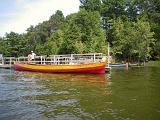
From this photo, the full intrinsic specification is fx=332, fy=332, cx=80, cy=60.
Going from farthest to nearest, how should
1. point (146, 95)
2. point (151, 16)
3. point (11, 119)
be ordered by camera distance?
1. point (151, 16)
2. point (146, 95)
3. point (11, 119)

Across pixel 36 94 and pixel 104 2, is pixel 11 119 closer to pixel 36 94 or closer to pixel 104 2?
pixel 36 94

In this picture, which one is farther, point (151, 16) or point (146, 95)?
point (151, 16)

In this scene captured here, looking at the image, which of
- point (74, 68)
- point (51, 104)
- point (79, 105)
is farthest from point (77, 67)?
point (79, 105)

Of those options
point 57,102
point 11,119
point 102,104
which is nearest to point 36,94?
point 57,102

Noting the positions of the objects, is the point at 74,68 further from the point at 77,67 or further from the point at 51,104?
the point at 51,104

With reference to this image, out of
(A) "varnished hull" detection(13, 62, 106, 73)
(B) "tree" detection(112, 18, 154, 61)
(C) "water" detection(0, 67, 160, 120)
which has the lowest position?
(C) "water" detection(0, 67, 160, 120)

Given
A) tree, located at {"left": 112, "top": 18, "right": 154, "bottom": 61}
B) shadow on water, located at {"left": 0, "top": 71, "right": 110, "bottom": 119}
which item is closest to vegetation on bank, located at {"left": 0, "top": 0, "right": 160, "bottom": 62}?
tree, located at {"left": 112, "top": 18, "right": 154, "bottom": 61}

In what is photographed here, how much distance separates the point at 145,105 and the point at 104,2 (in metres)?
86.5

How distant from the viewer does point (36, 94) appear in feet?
81.5

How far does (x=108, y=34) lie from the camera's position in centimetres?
9931

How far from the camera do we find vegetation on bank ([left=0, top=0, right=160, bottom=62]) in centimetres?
7962

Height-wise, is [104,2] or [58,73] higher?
[104,2]

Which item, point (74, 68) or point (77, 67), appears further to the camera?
point (74, 68)

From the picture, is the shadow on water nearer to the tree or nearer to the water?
the water
